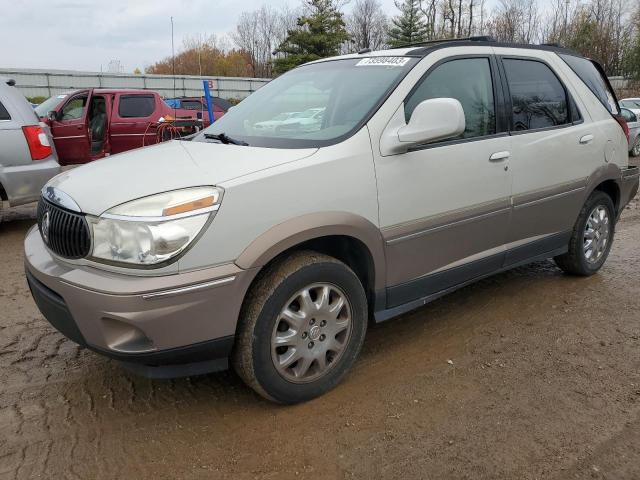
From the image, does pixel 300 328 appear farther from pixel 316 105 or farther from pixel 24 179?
pixel 24 179

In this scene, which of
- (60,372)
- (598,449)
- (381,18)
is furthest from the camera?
(381,18)

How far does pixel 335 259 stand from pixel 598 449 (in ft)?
5.01

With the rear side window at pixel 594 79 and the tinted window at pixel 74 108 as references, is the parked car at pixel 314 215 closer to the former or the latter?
the rear side window at pixel 594 79

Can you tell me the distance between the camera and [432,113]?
2.92 m

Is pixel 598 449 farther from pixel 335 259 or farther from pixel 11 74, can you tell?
pixel 11 74

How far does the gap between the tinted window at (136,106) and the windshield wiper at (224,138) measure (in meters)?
7.95

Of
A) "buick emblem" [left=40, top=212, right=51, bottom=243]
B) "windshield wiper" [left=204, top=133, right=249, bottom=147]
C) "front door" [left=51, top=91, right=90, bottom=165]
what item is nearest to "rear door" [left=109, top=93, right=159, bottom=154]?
"front door" [left=51, top=91, right=90, bottom=165]

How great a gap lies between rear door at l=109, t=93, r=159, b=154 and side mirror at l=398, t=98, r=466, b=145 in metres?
8.56

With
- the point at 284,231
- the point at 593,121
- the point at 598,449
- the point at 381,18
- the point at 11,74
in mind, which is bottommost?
the point at 598,449

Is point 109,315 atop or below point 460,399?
atop

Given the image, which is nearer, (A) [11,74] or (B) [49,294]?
(B) [49,294]

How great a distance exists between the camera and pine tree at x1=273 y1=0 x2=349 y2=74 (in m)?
37.5

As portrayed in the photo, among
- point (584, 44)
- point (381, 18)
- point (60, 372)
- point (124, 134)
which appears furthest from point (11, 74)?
point (381, 18)

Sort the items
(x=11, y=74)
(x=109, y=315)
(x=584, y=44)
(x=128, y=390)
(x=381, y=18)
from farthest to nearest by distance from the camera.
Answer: (x=381, y=18) → (x=584, y=44) → (x=11, y=74) → (x=128, y=390) → (x=109, y=315)
